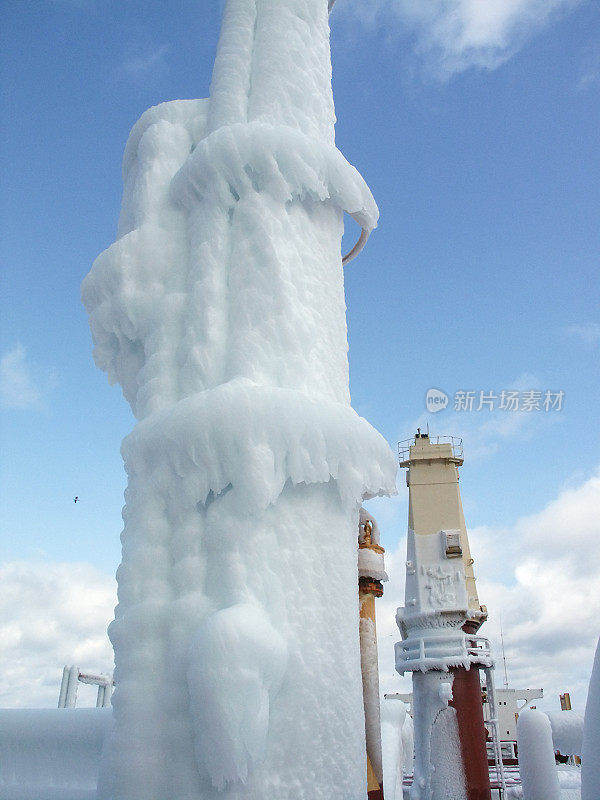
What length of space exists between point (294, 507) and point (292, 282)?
60.7 inches

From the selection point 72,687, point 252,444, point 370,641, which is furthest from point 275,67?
point 72,687

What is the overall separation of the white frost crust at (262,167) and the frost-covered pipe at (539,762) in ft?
24.3

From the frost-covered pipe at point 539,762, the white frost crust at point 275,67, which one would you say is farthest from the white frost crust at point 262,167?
the frost-covered pipe at point 539,762

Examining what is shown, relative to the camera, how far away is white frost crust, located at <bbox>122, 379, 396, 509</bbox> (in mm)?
3379

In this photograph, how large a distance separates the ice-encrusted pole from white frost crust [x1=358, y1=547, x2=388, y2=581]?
5.45 ft

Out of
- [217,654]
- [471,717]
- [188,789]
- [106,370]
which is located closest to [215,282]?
[106,370]

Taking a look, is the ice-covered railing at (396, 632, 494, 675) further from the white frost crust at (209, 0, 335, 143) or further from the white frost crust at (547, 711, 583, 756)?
the white frost crust at (209, 0, 335, 143)

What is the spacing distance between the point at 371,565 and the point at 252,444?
8.14 ft

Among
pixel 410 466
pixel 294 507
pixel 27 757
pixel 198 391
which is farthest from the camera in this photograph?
pixel 410 466

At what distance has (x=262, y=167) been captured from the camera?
4207mm

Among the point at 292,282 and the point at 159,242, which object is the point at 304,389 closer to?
the point at 292,282

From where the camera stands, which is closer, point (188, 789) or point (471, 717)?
point (188, 789)

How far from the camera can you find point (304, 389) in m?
3.79

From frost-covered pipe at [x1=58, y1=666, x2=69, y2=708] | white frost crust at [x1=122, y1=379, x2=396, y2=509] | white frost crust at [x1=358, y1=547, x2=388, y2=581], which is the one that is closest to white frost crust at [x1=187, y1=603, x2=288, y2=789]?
white frost crust at [x1=122, y1=379, x2=396, y2=509]
